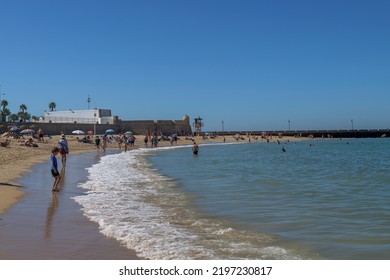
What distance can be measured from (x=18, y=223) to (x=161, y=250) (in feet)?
10.2

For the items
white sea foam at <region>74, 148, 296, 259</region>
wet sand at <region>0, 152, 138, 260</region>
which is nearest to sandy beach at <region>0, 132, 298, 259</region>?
wet sand at <region>0, 152, 138, 260</region>

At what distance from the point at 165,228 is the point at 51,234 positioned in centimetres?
189

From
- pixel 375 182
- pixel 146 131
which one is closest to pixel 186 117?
pixel 146 131

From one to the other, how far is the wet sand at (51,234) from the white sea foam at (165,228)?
0.27m

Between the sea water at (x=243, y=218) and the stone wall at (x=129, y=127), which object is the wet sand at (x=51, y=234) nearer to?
the sea water at (x=243, y=218)

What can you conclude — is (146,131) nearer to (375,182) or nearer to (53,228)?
(375,182)

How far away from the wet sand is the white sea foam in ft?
0.90

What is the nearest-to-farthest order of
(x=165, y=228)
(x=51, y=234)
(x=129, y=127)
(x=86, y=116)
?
(x=51, y=234) → (x=165, y=228) → (x=86, y=116) → (x=129, y=127)

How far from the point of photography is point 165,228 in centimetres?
739

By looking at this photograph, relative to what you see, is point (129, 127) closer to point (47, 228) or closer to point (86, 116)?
point (86, 116)

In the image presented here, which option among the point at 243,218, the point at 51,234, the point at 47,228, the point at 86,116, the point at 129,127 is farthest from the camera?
the point at 129,127

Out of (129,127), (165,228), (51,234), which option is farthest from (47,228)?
(129,127)
